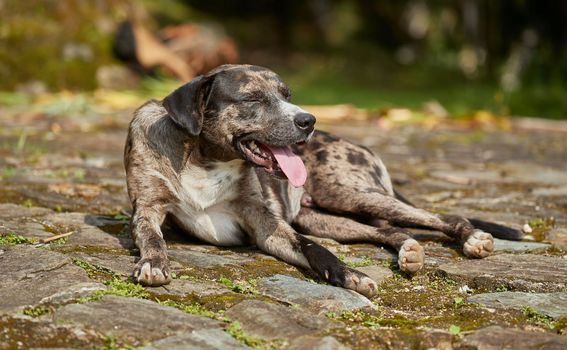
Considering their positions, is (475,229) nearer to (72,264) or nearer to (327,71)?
(72,264)

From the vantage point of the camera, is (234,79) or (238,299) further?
(234,79)

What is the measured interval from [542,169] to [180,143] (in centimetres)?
436

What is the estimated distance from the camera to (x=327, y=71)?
2262cm

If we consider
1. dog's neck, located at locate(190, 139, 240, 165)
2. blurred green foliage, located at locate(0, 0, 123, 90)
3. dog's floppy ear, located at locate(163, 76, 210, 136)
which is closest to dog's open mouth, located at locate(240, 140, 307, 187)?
dog's neck, located at locate(190, 139, 240, 165)

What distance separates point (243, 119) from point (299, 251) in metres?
0.84

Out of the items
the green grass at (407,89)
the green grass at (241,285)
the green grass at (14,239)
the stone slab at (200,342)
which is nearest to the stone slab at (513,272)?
the green grass at (241,285)

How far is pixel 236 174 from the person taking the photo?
495 centimetres

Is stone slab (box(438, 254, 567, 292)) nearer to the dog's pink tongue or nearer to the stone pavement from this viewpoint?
the stone pavement

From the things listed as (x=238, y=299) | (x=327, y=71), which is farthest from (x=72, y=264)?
(x=327, y=71)

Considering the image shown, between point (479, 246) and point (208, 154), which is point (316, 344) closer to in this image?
point (479, 246)

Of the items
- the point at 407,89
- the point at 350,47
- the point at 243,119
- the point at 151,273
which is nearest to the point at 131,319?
the point at 151,273

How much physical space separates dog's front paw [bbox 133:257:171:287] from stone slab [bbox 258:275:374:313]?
0.43 metres

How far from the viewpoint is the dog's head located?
15.4 feet

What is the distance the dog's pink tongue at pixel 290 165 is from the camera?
4.60m
